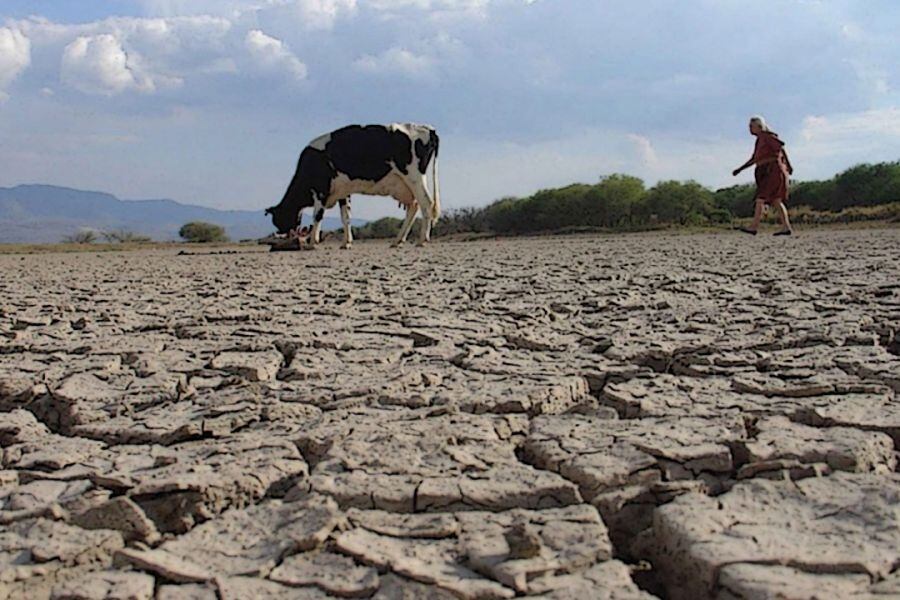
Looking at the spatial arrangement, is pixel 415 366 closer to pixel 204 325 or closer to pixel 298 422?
pixel 298 422

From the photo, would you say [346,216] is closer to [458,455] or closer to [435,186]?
[435,186]

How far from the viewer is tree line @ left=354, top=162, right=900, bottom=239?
1877cm

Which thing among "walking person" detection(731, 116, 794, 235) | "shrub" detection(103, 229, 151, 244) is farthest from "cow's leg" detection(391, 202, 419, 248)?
"shrub" detection(103, 229, 151, 244)

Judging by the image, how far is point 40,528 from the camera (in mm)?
1498

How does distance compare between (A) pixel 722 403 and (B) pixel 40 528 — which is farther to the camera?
(A) pixel 722 403

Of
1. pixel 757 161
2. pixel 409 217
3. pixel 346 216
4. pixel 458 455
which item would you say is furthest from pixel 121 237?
pixel 458 455

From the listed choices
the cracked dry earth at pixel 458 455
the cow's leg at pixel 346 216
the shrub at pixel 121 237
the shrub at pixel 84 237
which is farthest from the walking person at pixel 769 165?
the shrub at pixel 84 237

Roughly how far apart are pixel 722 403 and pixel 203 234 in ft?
78.2

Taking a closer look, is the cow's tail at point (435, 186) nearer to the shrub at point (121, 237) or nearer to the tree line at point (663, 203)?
the tree line at point (663, 203)

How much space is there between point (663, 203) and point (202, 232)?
13.7 metres

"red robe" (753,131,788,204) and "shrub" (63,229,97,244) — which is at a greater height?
"red robe" (753,131,788,204)

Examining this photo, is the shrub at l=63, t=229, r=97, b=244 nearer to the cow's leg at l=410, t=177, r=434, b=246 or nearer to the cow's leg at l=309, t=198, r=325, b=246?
the cow's leg at l=309, t=198, r=325, b=246

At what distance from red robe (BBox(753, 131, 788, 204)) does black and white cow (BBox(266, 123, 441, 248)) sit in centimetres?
421

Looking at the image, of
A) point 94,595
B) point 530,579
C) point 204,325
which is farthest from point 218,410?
point 204,325
